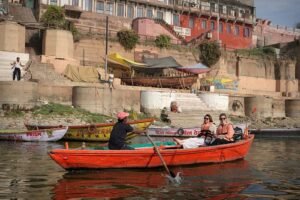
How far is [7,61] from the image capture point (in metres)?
28.0

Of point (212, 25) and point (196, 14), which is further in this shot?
point (212, 25)

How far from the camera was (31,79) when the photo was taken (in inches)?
1058

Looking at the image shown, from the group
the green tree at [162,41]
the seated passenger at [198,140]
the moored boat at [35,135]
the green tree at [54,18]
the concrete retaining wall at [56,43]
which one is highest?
the green tree at [54,18]

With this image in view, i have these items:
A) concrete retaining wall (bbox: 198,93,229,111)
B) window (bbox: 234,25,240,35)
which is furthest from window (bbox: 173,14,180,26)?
concrete retaining wall (bbox: 198,93,229,111)

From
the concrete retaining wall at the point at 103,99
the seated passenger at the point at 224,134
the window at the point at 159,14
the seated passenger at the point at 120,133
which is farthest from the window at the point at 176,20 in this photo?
the seated passenger at the point at 120,133

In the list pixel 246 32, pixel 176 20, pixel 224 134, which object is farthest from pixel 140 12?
pixel 224 134

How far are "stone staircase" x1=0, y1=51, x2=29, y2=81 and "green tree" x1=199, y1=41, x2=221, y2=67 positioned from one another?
1823 cm

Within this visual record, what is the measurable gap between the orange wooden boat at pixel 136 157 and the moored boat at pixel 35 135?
865cm

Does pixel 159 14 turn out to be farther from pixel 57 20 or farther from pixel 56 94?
pixel 56 94

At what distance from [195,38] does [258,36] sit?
14.9 m

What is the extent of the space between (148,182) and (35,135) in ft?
36.6

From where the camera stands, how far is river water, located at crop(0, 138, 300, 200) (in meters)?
8.12

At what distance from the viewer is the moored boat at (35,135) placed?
1920 cm

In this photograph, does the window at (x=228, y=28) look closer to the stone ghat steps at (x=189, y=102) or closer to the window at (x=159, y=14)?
the window at (x=159, y=14)
